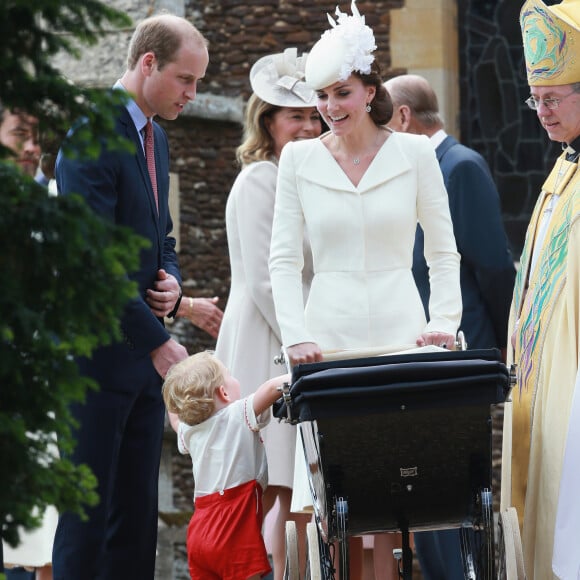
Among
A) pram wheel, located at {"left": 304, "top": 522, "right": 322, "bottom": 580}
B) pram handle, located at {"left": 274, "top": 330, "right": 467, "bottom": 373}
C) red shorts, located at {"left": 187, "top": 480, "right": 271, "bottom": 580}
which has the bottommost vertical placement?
pram wheel, located at {"left": 304, "top": 522, "right": 322, "bottom": 580}

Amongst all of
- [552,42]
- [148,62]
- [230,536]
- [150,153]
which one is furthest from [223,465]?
[552,42]

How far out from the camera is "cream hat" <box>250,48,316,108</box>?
6.51 m

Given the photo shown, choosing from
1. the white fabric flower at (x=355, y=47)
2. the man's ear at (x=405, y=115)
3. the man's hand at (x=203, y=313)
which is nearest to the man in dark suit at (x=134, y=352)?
the white fabric flower at (x=355, y=47)

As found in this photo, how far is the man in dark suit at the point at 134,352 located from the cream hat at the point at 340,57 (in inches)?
16.3

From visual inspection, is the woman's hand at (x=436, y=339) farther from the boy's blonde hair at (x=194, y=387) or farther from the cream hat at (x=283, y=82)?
the cream hat at (x=283, y=82)

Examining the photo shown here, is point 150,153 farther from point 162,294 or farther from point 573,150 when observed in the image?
point 573,150

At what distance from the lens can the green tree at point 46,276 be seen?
9.29 feet

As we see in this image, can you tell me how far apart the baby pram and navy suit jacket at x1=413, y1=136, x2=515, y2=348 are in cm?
207

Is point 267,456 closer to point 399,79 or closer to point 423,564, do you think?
point 423,564

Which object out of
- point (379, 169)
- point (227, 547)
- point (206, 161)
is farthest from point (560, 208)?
point (206, 161)

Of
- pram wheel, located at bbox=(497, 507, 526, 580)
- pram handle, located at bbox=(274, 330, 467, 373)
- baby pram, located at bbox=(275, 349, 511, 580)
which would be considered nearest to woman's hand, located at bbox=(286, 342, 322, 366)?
pram handle, located at bbox=(274, 330, 467, 373)

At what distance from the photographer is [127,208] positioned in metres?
5.27

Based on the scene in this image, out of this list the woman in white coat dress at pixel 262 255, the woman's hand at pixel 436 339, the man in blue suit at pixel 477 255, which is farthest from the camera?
the man in blue suit at pixel 477 255

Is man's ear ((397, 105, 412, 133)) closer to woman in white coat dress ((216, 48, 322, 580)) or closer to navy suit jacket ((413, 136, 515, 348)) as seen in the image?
navy suit jacket ((413, 136, 515, 348))
